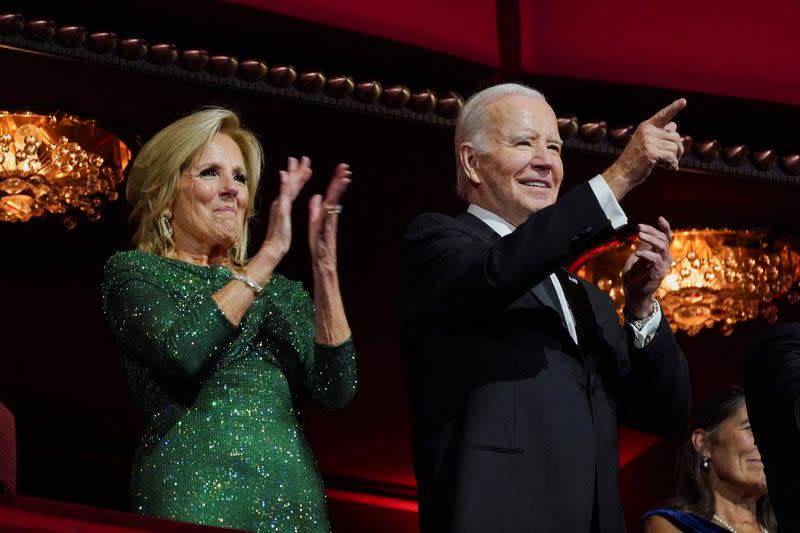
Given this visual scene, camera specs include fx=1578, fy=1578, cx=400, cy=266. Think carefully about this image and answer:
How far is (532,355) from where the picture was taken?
203cm

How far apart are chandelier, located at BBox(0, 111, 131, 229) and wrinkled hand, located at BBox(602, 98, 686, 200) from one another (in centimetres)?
177

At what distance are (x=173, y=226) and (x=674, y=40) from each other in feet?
4.58

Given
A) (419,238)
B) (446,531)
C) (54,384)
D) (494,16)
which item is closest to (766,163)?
(494,16)

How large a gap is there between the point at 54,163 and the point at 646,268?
70.6 inches

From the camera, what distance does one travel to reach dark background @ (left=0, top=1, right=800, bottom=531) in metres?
3.18

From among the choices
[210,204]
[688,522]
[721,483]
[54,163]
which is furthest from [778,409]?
[54,163]

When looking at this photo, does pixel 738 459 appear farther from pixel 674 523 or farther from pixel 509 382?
pixel 509 382

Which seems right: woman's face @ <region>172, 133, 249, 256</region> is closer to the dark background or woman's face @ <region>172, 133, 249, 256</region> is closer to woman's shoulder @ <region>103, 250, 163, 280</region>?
woman's shoulder @ <region>103, 250, 163, 280</region>

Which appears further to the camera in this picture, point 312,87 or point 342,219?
point 342,219

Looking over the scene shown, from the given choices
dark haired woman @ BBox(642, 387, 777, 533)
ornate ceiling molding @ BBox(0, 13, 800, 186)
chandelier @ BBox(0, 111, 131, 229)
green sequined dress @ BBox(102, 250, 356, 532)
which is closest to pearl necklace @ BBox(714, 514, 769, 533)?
dark haired woman @ BBox(642, 387, 777, 533)

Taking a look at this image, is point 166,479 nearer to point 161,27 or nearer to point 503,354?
point 503,354

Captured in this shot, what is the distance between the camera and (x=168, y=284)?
7.29ft

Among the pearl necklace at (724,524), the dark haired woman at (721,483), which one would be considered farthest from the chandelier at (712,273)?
the pearl necklace at (724,524)

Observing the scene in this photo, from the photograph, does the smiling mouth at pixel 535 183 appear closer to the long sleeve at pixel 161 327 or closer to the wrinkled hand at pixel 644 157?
the wrinkled hand at pixel 644 157
